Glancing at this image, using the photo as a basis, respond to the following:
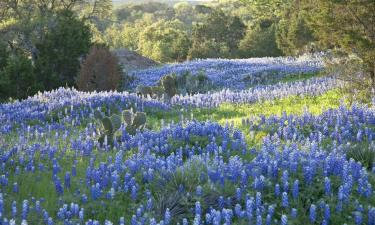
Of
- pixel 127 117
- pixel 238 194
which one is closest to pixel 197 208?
pixel 238 194

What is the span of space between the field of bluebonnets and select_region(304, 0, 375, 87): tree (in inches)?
126

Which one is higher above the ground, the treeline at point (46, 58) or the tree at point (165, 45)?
the treeline at point (46, 58)

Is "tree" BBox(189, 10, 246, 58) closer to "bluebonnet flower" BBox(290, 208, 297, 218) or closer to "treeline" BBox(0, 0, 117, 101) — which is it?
"treeline" BBox(0, 0, 117, 101)

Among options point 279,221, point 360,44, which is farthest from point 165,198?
point 360,44

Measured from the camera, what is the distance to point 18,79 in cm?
1895

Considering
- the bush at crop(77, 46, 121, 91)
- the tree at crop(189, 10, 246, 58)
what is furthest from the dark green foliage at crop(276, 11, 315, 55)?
the bush at crop(77, 46, 121, 91)

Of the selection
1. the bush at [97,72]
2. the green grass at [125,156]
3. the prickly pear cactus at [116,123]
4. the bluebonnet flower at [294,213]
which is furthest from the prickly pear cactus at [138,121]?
the bush at [97,72]

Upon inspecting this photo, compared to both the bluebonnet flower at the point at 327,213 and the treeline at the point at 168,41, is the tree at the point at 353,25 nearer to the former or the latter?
the treeline at the point at 168,41

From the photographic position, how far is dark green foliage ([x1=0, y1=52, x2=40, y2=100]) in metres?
18.7

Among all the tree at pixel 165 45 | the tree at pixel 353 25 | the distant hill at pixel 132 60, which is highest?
the tree at pixel 353 25

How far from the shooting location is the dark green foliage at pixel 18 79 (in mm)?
18688

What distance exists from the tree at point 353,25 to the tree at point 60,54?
11.3 meters

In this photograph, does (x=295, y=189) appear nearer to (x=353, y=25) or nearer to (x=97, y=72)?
(x=353, y=25)

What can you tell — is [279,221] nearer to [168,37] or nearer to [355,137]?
[355,137]
